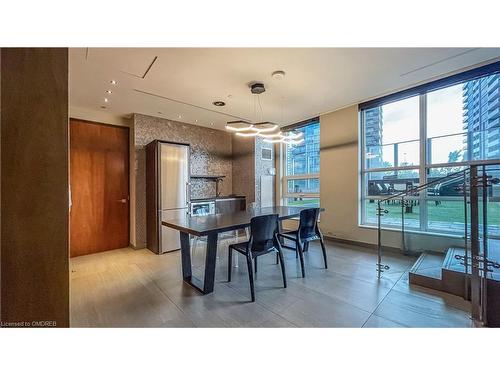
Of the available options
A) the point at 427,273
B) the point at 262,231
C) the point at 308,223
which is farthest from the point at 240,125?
the point at 427,273

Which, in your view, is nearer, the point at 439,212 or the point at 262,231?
the point at 262,231

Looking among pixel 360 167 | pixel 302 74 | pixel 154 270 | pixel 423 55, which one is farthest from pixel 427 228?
pixel 154 270

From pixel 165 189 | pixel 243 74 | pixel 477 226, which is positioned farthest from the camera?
pixel 165 189

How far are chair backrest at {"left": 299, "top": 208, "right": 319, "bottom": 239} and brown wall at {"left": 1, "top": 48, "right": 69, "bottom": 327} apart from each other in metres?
2.57

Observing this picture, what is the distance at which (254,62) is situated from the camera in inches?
98.1

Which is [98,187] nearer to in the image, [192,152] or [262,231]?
[192,152]

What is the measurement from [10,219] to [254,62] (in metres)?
2.57

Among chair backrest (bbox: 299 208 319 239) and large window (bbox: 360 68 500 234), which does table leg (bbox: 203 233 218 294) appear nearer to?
chair backrest (bbox: 299 208 319 239)

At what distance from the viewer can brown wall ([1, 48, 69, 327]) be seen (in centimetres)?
117

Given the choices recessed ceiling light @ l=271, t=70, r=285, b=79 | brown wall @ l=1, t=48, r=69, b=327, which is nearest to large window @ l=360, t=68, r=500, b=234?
recessed ceiling light @ l=271, t=70, r=285, b=79

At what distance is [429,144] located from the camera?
11.4ft

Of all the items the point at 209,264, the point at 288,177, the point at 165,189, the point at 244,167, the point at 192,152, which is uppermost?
the point at 192,152

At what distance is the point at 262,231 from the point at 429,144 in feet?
10.9
